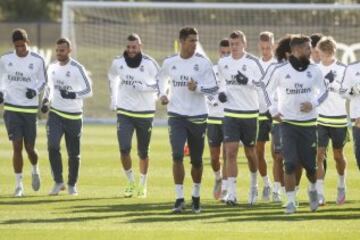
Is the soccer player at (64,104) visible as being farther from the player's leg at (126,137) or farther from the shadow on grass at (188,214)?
the shadow on grass at (188,214)

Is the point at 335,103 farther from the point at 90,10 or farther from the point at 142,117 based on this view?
the point at 90,10

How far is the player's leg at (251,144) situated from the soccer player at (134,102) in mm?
1846

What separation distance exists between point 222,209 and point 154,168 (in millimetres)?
6761

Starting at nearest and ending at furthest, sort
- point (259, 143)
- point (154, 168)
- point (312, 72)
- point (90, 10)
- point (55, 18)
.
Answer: point (312, 72), point (259, 143), point (154, 168), point (90, 10), point (55, 18)

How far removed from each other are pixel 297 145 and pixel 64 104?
172 inches

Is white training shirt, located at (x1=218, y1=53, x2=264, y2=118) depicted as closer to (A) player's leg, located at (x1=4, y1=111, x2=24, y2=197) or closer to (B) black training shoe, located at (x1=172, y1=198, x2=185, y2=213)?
(B) black training shoe, located at (x1=172, y1=198, x2=185, y2=213)

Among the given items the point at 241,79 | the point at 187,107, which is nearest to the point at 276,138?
the point at 241,79

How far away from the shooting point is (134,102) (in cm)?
1942

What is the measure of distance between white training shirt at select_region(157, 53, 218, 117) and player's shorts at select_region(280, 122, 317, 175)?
1.11 meters

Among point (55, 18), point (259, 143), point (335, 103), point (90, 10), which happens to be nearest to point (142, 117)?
point (259, 143)

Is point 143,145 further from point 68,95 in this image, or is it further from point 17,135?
point 17,135

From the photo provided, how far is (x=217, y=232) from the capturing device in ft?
48.9

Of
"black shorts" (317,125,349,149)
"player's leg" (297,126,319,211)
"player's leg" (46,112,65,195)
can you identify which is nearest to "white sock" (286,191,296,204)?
"player's leg" (297,126,319,211)

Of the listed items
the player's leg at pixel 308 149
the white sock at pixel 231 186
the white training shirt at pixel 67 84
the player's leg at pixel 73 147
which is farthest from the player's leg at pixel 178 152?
the player's leg at pixel 73 147
